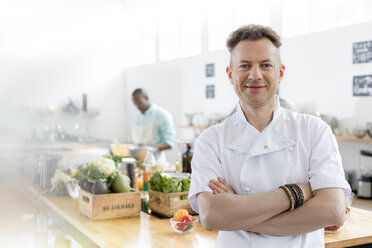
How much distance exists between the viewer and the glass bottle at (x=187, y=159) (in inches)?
81.4

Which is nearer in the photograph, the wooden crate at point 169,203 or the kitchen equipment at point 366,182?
the wooden crate at point 169,203

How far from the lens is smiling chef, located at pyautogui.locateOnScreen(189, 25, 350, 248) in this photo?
105 cm

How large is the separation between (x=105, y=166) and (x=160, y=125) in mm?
1979

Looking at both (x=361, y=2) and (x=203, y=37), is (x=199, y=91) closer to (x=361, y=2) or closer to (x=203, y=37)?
(x=203, y=37)

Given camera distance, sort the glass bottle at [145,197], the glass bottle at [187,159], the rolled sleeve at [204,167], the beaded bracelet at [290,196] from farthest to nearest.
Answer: the glass bottle at [187,159] → the glass bottle at [145,197] → the rolled sleeve at [204,167] → the beaded bracelet at [290,196]

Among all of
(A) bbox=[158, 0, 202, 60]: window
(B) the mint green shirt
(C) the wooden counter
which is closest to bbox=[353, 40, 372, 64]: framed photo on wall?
(B) the mint green shirt

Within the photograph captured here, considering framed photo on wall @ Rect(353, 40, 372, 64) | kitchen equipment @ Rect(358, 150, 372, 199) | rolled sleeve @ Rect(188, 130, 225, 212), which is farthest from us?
framed photo on wall @ Rect(353, 40, 372, 64)

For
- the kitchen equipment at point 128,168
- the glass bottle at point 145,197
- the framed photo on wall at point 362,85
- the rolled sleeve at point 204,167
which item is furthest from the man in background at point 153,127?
the rolled sleeve at point 204,167

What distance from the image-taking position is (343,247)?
4.44 feet

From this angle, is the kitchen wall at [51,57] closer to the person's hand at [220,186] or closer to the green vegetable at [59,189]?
the person's hand at [220,186]

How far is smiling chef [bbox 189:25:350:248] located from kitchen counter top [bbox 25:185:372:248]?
254 mm

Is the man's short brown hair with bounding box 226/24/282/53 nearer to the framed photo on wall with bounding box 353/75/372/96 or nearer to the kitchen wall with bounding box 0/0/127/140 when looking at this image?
the kitchen wall with bounding box 0/0/127/140

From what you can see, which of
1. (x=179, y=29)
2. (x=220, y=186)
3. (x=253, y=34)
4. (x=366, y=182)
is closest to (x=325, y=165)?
(x=220, y=186)

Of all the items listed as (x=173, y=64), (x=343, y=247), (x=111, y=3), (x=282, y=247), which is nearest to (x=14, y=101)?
(x=111, y=3)
